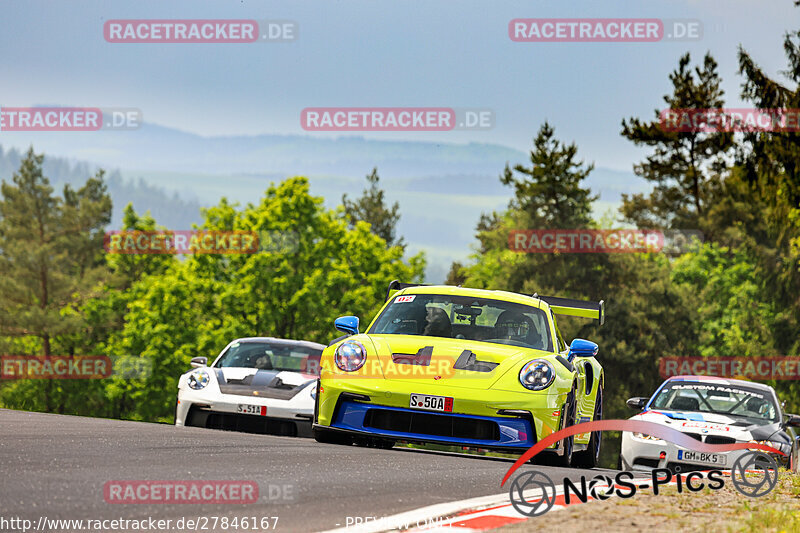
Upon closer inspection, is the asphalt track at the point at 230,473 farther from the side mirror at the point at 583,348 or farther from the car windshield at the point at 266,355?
the car windshield at the point at 266,355

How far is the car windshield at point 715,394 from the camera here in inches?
582

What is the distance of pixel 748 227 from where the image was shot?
210ft

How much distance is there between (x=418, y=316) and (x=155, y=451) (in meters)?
3.20

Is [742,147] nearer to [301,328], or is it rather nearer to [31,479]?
[301,328]

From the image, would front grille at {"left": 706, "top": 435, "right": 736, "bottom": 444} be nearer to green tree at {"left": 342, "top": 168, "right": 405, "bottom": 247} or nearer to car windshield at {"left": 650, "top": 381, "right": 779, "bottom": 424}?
car windshield at {"left": 650, "top": 381, "right": 779, "bottom": 424}

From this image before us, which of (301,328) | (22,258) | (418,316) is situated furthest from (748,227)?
(418,316)

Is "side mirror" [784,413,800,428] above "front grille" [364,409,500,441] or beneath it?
beneath

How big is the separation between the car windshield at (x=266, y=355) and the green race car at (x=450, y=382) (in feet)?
14.8

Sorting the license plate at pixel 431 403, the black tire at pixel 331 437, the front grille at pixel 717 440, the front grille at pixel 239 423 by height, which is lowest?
the front grille at pixel 717 440

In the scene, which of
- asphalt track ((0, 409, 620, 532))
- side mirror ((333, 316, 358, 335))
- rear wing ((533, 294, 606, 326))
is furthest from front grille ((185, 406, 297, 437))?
rear wing ((533, 294, 606, 326))

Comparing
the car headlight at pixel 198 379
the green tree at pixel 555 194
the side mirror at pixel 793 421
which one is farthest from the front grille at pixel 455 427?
the green tree at pixel 555 194

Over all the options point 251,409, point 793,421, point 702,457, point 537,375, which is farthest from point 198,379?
point 793,421

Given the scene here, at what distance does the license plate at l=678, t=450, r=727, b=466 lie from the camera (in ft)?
43.1

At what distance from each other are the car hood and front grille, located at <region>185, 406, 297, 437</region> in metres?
3.85
